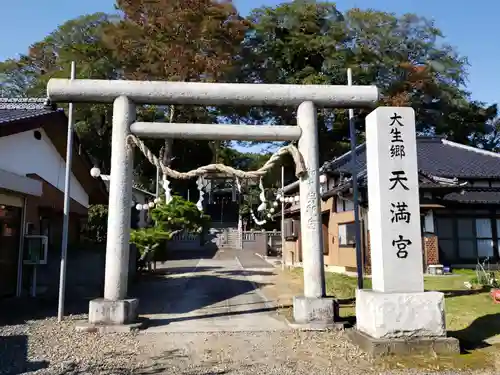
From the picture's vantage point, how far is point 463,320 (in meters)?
9.06

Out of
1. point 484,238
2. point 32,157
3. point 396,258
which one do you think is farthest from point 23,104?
point 484,238

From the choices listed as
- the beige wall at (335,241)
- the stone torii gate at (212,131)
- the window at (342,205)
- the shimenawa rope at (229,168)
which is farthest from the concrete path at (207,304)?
the window at (342,205)

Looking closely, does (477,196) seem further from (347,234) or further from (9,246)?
(9,246)

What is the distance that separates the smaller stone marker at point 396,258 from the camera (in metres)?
7.02

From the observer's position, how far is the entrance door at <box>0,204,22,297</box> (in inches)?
420

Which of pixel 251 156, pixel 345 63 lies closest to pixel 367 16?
pixel 345 63

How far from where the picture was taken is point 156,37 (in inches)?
1108

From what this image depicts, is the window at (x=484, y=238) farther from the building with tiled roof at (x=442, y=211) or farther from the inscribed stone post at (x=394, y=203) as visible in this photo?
the inscribed stone post at (x=394, y=203)

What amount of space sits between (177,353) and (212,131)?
447cm

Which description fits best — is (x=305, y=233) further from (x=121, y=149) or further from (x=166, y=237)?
(x=166, y=237)

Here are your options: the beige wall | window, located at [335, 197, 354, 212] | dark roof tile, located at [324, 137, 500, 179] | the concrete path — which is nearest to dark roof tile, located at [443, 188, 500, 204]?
dark roof tile, located at [324, 137, 500, 179]

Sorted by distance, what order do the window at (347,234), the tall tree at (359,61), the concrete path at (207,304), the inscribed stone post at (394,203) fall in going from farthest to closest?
1. the tall tree at (359,61)
2. the window at (347,234)
3. the concrete path at (207,304)
4. the inscribed stone post at (394,203)

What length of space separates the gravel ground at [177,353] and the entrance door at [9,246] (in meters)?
3.11

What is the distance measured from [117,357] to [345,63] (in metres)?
31.7
